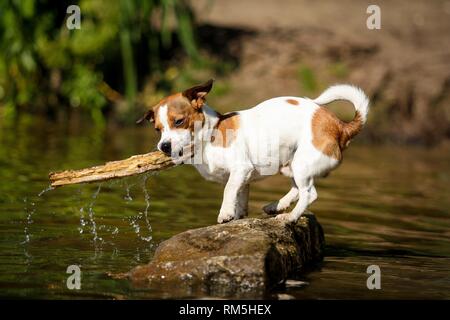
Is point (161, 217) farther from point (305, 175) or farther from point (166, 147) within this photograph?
point (166, 147)

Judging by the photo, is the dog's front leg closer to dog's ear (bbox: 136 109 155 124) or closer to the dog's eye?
the dog's eye

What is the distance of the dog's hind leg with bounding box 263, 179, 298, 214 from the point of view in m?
7.93

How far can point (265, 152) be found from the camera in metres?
7.61

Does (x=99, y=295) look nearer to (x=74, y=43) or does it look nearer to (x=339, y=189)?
Result: (x=339, y=189)

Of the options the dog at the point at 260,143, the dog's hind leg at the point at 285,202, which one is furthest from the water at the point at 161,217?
the dog at the point at 260,143

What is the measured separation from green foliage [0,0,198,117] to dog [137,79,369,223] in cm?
897

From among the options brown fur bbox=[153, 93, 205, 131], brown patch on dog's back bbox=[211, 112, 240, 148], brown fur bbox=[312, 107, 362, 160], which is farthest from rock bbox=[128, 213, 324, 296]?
brown fur bbox=[153, 93, 205, 131]

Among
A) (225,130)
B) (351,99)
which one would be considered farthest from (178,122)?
(351,99)

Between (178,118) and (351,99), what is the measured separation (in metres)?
1.66
